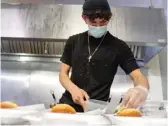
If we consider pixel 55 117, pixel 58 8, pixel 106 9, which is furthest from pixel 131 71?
pixel 58 8

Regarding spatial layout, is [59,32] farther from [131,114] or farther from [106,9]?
[131,114]

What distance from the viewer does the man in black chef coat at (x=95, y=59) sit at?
4.09ft

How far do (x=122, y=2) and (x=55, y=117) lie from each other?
2.33 meters

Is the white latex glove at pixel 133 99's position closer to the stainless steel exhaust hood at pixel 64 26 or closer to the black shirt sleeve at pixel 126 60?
the black shirt sleeve at pixel 126 60

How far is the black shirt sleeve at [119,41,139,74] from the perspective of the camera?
1.24 meters

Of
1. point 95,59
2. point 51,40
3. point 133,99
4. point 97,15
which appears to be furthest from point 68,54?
point 51,40

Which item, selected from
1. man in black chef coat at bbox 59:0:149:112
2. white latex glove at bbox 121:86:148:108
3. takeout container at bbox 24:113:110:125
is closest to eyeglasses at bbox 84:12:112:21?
man in black chef coat at bbox 59:0:149:112

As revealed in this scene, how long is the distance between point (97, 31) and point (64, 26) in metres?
0.91

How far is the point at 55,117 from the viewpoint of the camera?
1.56 feet

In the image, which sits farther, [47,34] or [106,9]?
[47,34]

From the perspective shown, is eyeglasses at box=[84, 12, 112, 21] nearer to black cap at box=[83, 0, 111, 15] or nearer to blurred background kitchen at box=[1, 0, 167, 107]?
black cap at box=[83, 0, 111, 15]

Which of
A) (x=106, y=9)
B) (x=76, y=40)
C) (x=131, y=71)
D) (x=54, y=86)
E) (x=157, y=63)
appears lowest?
(x=54, y=86)

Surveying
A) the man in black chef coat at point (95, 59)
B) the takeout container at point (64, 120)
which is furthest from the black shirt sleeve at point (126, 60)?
the takeout container at point (64, 120)

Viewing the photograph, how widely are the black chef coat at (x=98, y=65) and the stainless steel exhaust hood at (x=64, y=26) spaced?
82 cm
